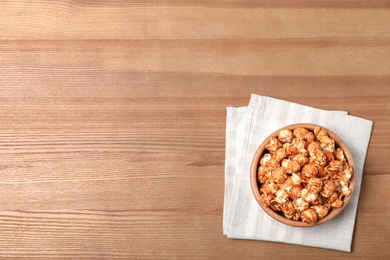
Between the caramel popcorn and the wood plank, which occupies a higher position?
the wood plank

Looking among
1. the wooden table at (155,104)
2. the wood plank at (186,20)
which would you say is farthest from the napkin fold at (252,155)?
the wood plank at (186,20)

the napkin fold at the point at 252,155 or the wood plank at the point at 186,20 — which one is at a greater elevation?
the wood plank at the point at 186,20

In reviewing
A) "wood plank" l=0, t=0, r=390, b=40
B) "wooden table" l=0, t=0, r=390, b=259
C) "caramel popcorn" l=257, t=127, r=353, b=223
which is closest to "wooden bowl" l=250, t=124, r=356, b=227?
"caramel popcorn" l=257, t=127, r=353, b=223

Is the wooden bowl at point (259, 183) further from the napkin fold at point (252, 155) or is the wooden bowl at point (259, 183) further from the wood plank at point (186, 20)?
the wood plank at point (186, 20)

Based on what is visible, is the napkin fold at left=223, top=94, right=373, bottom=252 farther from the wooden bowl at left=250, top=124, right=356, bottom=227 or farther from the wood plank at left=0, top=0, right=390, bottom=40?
the wood plank at left=0, top=0, right=390, bottom=40

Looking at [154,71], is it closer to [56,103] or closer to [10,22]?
[56,103]

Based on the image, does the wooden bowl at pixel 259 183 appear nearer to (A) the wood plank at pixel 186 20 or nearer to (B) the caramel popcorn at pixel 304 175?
(B) the caramel popcorn at pixel 304 175

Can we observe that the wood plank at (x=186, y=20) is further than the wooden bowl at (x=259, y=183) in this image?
Yes
